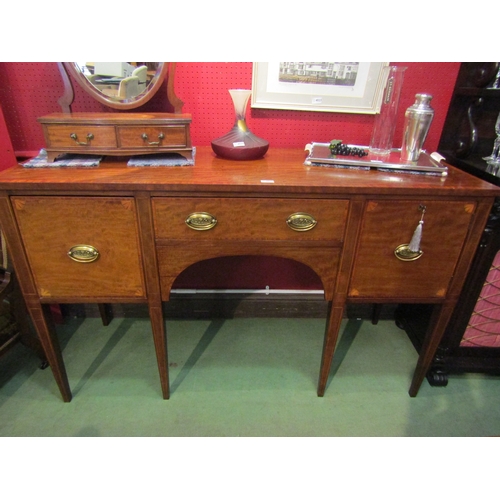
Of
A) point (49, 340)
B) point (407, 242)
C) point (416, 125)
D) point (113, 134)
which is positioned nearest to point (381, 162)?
point (416, 125)

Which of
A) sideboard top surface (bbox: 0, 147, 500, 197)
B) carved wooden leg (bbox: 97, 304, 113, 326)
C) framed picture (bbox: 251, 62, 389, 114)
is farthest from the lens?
carved wooden leg (bbox: 97, 304, 113, 326)

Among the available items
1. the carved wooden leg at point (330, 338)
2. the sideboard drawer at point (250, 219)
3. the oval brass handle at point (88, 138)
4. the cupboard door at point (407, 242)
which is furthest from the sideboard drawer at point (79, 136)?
the carved wooden leg at point (330, 338)

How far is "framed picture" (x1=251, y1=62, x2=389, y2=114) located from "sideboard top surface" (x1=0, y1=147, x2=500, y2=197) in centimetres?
51

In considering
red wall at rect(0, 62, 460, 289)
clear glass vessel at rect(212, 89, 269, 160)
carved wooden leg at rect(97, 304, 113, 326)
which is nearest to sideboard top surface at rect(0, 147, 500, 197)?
clear glass vessel at rect(212, 89, 269, 160)

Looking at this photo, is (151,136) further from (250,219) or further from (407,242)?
(407,242)

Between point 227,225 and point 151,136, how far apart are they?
17.8 inches

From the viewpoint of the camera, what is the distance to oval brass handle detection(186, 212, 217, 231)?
1.13m

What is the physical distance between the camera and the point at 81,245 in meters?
1.16

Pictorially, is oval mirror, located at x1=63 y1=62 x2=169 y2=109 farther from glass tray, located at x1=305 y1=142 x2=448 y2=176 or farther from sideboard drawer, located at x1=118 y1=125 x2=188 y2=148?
glass tray, located at x1=305 y1=142 x2=448 y2=176

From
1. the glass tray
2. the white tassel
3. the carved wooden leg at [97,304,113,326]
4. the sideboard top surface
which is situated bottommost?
the carved wooden leg at [97,304,113,326]

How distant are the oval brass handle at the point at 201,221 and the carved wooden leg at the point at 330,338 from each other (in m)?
0.60

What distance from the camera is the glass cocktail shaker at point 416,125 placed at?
4.07ft

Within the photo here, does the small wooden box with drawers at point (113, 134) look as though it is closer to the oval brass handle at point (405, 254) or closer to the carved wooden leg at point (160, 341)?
the carved wooden leg at point (160, 341)
